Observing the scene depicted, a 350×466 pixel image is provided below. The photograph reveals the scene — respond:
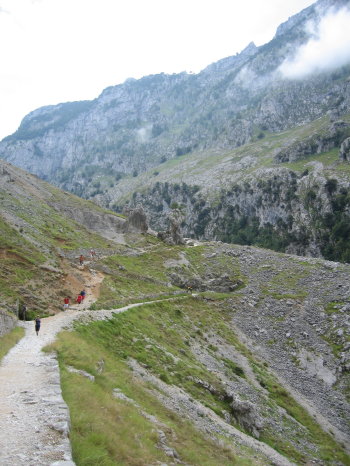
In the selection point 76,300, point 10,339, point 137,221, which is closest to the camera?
point 10,339

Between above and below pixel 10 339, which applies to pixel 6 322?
above

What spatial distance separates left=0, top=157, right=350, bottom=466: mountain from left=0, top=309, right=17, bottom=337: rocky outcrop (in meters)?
3.82

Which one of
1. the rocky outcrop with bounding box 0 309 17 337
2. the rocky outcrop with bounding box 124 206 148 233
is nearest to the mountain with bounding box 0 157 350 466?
the rocky outcrop with bounding box 0 309 17 337

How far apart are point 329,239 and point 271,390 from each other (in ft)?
455

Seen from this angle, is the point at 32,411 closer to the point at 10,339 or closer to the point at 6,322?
the point at 10,339

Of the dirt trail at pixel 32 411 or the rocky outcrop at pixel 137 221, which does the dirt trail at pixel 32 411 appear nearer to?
the dirt trail at pixel 32 411

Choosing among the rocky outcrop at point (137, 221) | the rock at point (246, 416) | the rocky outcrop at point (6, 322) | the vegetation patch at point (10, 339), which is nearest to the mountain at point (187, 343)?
the rock at point (246, 416)

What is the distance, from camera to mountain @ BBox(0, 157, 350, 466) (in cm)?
1880

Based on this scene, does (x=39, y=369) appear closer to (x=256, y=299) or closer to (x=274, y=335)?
(x=274, y=335)

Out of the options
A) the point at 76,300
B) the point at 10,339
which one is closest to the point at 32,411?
the point at 10,339

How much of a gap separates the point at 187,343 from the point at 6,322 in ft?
73.3

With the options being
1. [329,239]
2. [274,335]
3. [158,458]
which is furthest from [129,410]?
[329,239]

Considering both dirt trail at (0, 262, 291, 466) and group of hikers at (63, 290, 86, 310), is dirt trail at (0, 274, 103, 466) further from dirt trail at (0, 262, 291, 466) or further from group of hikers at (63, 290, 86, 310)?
group of hikers at (63, 290, 86, 310)

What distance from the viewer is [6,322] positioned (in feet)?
98.9
